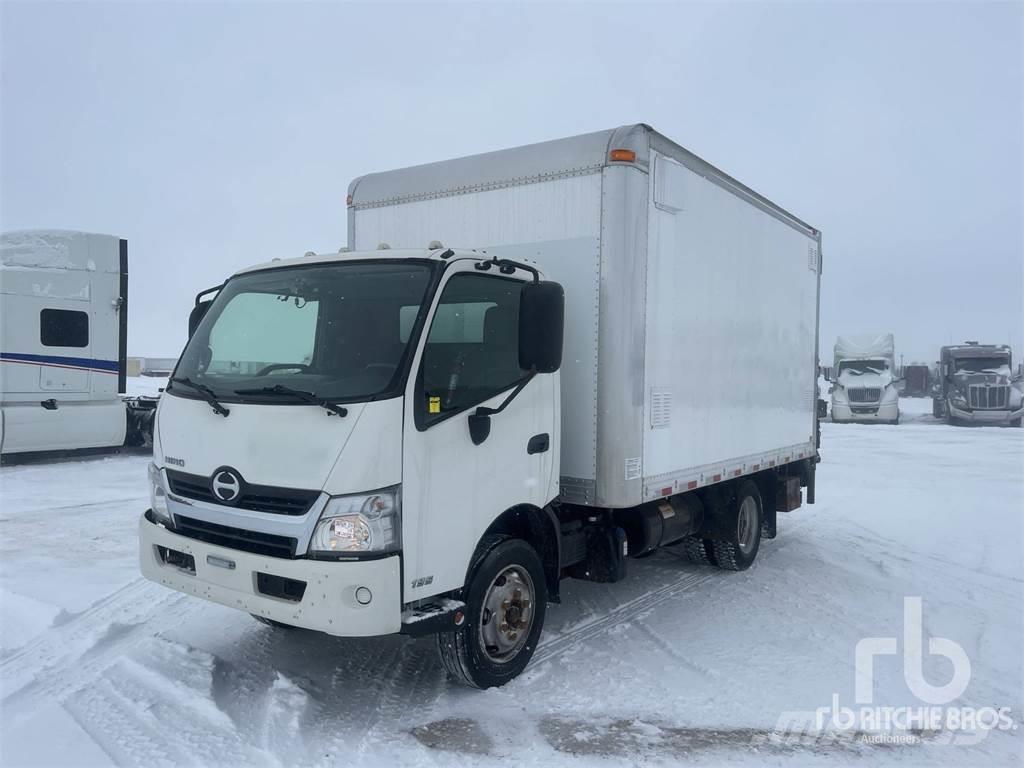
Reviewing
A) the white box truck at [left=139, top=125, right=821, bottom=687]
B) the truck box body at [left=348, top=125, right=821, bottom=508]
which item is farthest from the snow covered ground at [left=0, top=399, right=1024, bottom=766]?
the truck box body at [left=348, top=125, right=821, bottom=508]

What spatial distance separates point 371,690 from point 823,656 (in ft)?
10.2

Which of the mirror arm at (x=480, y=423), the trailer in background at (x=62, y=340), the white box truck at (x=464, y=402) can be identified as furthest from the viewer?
the trailer in background at (x=62, y=340)

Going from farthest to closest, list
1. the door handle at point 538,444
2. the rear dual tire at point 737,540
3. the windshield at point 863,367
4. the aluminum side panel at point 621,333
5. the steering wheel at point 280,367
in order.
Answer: the windshield at point 863,367 < the rear dual tire at point 737,540 < the aluminum side panel at point 621,333 < the door handle at point 538,444 < the steering wheel at point 280,367

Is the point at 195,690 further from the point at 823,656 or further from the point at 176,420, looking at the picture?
the point at 823,656

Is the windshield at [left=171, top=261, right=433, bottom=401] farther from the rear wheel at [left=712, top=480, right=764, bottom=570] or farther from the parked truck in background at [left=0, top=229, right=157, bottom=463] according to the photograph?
the parked truck in background at [left=0, top=229, right=157, bottom=463]

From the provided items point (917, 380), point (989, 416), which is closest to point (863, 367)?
point (989, 416)

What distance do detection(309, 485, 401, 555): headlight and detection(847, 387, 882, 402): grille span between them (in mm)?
27409

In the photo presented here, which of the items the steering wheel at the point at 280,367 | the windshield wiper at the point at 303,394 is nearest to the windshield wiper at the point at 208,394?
the windshield wiper at the point at 303,394

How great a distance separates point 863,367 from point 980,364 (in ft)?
13.8

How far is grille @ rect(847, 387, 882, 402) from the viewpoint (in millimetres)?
27797

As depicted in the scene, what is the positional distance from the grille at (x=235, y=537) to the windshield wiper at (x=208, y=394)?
2.05 feet

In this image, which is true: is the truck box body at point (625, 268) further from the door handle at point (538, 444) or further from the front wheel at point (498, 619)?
the front wheel at point (498, 619)

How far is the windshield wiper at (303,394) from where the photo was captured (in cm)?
394

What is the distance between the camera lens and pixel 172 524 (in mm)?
4617
